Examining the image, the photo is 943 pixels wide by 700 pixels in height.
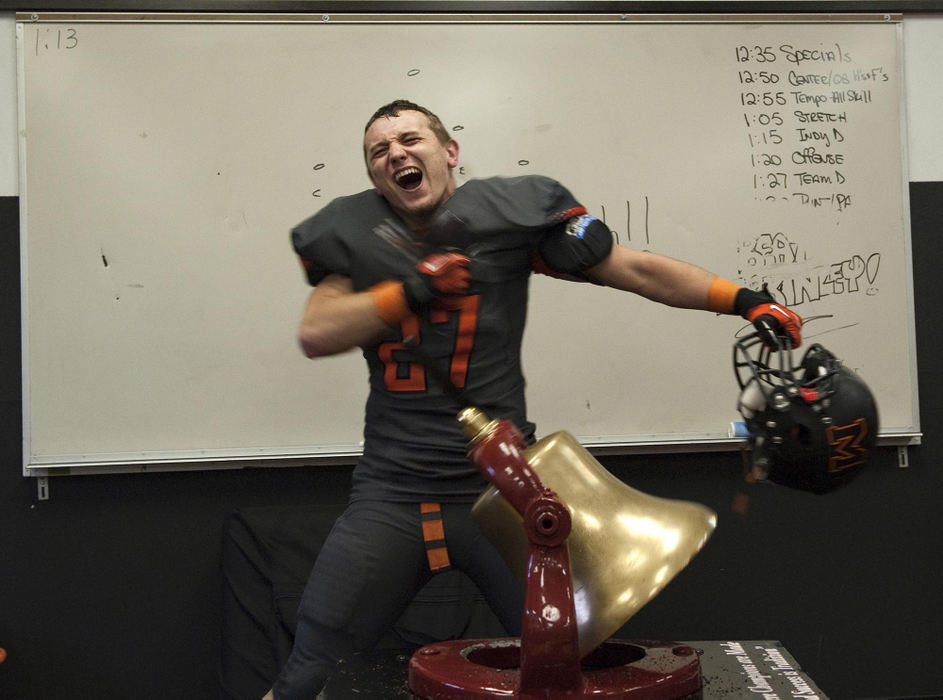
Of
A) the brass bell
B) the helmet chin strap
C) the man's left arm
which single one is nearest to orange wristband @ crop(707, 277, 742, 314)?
the man's left arm

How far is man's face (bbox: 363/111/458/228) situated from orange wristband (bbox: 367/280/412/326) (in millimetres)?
431

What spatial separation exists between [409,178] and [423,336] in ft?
1.32

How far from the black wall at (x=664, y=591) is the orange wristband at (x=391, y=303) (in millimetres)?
1632

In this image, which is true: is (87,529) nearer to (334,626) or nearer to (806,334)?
(334,626)

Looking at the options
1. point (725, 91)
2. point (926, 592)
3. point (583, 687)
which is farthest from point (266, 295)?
point (926, 592)

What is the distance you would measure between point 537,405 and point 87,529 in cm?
173

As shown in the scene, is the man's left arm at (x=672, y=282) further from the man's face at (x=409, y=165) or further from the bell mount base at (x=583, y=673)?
the bell mount base at (x=583, y=673)

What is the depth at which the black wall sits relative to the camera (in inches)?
132

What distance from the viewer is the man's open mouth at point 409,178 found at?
2225 mm

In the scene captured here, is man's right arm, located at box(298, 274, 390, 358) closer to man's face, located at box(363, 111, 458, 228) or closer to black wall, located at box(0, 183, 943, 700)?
man's face, located at box(363, 111, 458, 228)

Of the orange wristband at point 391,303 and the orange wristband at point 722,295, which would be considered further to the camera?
the orange wristband at point 722,295

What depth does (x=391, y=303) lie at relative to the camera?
6.13ft

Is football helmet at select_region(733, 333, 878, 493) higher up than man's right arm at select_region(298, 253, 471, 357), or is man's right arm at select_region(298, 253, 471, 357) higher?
man's right arm at select_region(298, 253, 471, 357)

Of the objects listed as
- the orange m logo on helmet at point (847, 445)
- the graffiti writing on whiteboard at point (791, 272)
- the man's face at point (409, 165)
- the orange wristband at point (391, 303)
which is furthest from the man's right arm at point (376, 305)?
the graffiti writing on whiteboard at point (791, 272)
